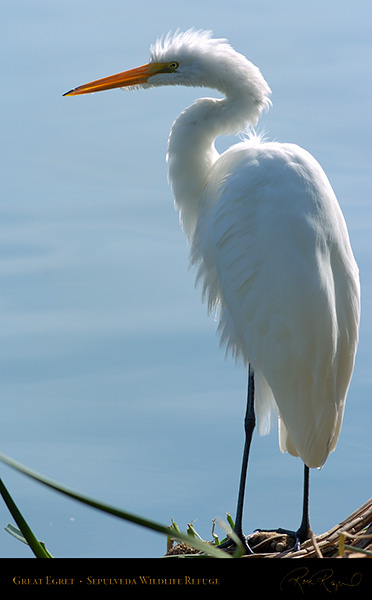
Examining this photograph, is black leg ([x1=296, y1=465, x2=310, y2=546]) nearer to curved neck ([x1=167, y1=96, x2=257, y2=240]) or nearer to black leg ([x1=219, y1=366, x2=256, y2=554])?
black leg ([x1=219, y1=366, x2=256, y2=554])

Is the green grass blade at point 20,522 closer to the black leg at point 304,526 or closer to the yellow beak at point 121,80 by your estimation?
the black leg at point 304,526

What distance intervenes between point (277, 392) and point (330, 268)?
16.9 inches

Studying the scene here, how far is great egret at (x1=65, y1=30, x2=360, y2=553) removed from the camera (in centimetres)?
238

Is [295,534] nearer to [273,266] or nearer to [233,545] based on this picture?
[233,545]

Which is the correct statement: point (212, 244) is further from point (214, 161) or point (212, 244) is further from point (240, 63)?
point (240, 63)

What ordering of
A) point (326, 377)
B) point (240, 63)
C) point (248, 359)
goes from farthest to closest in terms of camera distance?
point (240, 63) < point (248, 359) < point (326, 377)

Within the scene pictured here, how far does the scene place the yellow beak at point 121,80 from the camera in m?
3.05

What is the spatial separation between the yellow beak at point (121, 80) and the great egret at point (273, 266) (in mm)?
221

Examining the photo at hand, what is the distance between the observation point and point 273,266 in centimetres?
242

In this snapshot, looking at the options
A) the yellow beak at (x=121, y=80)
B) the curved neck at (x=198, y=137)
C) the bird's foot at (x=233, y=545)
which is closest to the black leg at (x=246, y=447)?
the bird's foot at (x=233, y=545)

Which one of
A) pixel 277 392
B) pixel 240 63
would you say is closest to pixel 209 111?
pixel 240 63
